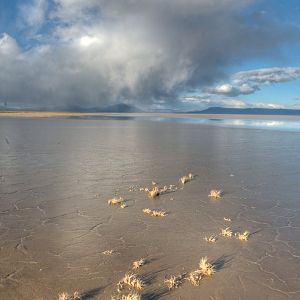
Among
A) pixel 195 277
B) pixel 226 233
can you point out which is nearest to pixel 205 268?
pixel 195 277

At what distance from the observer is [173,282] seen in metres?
6.68

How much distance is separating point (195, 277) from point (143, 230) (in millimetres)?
2755

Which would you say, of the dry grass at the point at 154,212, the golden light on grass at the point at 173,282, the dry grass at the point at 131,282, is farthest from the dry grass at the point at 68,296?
the dry grass at the point at 154,212

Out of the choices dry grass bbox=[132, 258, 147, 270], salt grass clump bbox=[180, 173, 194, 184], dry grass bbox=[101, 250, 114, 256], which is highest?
dry grass bbox=[132, 258, 147, 270]

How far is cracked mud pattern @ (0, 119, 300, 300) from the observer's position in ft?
22.2

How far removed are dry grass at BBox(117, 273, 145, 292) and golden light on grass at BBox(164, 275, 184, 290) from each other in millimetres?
470

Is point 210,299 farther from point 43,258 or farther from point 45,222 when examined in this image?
point 45,222

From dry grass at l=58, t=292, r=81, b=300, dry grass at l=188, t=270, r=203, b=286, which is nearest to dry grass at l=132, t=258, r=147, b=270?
dry grass at l=188, t=270, r=203, b=286

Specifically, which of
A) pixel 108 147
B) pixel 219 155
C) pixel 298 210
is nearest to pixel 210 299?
pixel 298 210

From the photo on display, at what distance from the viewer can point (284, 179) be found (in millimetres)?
16016

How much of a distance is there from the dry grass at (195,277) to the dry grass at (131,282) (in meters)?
0.92

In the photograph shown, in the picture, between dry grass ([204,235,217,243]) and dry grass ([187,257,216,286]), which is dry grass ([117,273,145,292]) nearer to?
dry grass ([187,257,216,286])

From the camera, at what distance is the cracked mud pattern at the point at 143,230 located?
6.77 m

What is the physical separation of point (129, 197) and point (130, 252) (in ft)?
14.8
